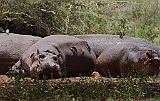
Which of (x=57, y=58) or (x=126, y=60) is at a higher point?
(x=57, y=58)

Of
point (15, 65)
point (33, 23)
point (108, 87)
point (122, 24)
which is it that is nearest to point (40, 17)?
point (33, 23)

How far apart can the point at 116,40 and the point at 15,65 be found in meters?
1.86

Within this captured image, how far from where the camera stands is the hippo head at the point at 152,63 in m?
6.01

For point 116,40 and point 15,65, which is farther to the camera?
point 116,40

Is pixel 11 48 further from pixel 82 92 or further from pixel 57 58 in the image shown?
pixel 82 92

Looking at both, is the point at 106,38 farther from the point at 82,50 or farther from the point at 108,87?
the point at 108,87

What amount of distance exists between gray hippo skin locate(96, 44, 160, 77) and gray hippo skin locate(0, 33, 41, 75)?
115 centimetres

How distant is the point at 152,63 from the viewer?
6055 millimetres

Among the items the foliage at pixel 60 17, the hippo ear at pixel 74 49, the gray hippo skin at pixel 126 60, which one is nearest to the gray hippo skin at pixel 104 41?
the gray hippo skin at pixel 126 60

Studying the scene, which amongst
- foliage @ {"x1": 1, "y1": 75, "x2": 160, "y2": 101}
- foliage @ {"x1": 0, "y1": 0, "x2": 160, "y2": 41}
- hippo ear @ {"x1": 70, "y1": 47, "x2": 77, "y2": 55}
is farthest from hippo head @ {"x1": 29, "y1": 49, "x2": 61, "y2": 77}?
foliage @ {"x1": 0, "y1": 0, "x2": 160, "y2": 41}

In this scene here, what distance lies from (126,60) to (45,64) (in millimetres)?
1460

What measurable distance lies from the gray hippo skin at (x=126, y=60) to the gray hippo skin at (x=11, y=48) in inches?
45.3

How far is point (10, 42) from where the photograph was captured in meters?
6.54

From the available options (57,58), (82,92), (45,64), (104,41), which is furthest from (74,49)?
(82,92)
